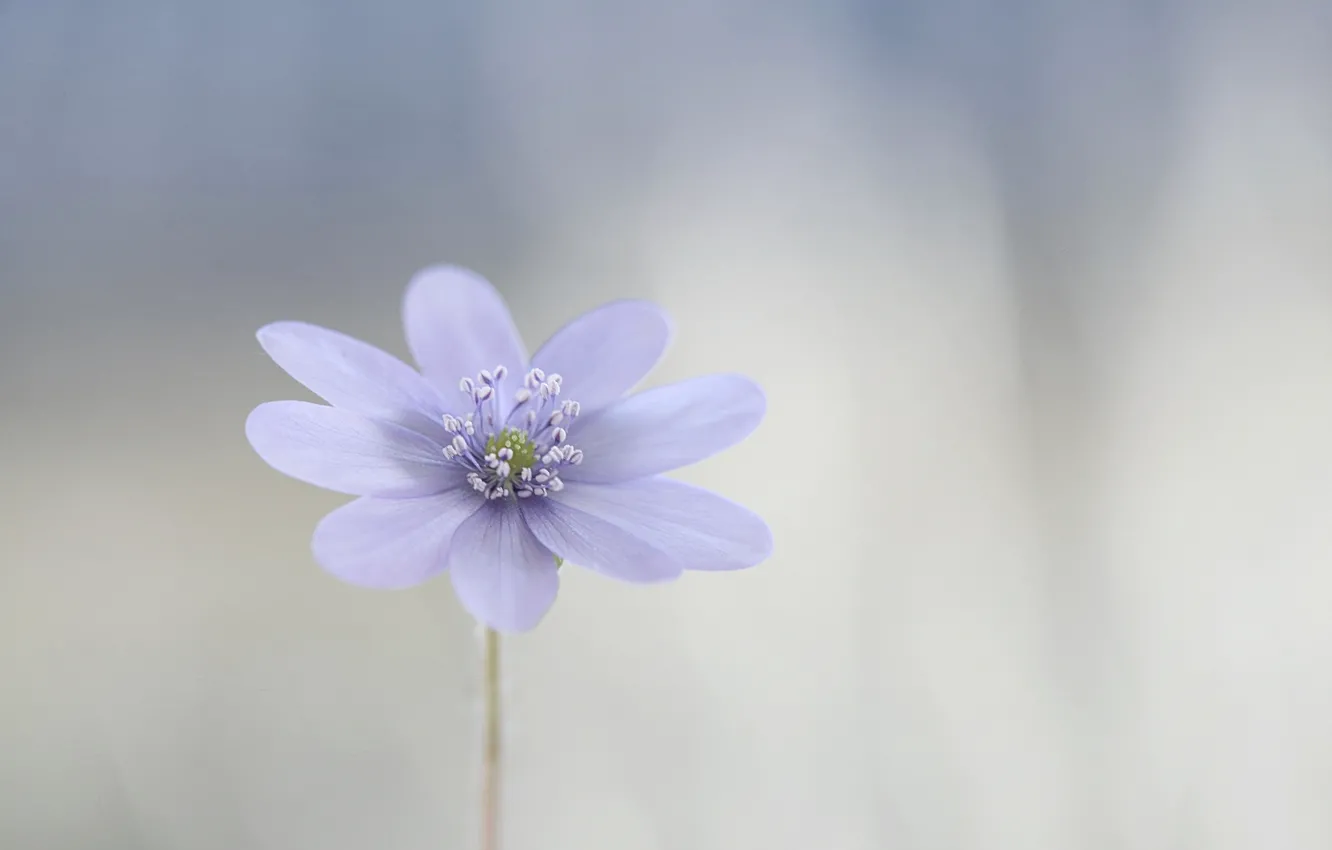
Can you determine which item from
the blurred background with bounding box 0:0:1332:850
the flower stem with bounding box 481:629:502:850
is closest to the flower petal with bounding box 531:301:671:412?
the flower stem with bounding box 481:629:502:850

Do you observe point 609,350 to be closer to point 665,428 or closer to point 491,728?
point 665,428

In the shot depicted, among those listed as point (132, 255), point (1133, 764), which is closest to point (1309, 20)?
point (1133, 764)

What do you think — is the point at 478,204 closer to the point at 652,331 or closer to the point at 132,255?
the point at 132,255

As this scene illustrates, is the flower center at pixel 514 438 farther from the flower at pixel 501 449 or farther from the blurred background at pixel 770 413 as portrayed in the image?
A: the blurred background at pixel 770 413

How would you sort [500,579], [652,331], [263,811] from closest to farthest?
[500,579]
[652,331]
[263,811]

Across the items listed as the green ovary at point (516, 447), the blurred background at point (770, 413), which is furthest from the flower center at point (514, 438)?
the blurred background at point (770, 413)

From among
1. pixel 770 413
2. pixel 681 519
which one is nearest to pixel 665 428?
pixel 681 519

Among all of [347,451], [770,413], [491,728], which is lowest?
[491,728]
